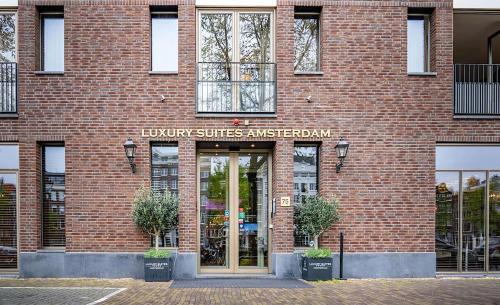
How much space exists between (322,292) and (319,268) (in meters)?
1.20

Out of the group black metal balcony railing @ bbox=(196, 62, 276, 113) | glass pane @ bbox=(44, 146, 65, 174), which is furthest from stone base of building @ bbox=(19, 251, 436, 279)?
black metal balcony railing @ bbox=(196, 62, 276, 113)

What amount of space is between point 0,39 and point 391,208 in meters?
11.0

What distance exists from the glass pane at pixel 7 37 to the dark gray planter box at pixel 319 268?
30.1ft

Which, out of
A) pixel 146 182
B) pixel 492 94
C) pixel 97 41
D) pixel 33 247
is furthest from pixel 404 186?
pixel 33 247

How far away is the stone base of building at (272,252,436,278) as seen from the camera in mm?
10430

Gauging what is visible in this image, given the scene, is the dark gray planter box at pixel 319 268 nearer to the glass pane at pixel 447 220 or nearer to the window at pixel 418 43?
the glass pane at pixel 447 220

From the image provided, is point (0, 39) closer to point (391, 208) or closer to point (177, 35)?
point (177, 35)

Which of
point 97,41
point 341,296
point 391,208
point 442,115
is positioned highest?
point 97,41

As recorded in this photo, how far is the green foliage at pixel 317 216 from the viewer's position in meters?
10.0

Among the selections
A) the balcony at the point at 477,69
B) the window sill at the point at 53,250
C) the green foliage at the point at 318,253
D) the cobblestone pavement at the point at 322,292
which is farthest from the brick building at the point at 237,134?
the cobblestone pavement at the point at 322,292

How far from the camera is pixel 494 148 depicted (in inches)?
Answer: 437

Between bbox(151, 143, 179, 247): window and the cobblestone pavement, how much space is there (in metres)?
2.38

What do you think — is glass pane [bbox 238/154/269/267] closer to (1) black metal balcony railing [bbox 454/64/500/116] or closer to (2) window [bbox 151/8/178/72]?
(2) window [bbox 151/8/178/72]

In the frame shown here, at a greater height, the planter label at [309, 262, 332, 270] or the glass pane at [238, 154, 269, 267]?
the glass pane at [238, 154, 269, 267]
